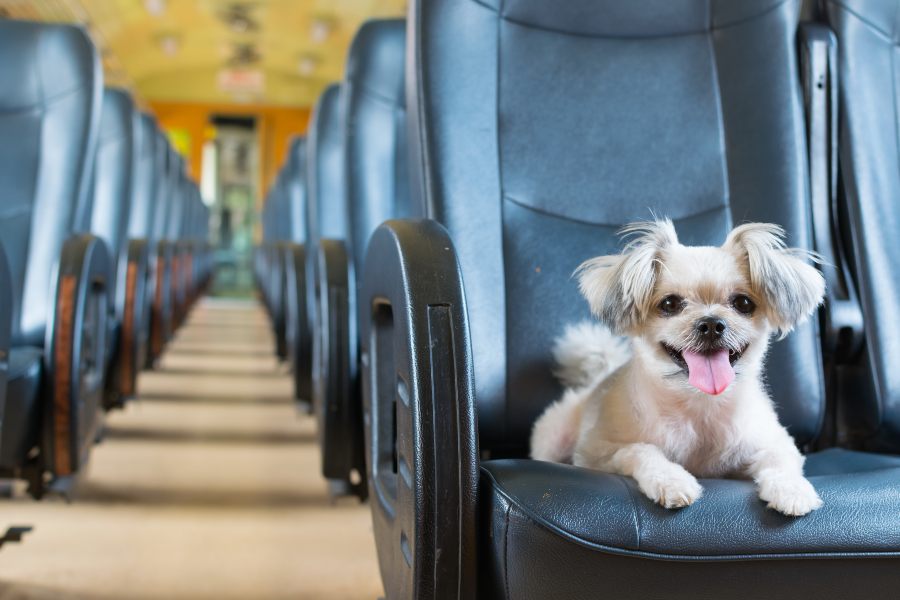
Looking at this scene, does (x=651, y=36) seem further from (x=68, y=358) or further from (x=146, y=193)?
(x=146, y=193)

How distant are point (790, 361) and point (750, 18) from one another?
54cm

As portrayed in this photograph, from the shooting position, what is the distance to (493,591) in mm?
930

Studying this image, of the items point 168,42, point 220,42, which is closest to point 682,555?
point 168,42

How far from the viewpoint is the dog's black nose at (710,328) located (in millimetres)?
1069

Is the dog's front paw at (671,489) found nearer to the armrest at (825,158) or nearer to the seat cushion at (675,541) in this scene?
the seat cushion at (675,541)

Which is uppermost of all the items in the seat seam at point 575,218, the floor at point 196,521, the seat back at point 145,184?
the seat back at point 145,184

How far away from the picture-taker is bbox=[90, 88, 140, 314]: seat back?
9.55 feet

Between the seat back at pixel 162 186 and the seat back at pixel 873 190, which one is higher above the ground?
the seat back at pixel 162 186

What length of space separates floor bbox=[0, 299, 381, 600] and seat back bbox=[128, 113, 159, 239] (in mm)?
907

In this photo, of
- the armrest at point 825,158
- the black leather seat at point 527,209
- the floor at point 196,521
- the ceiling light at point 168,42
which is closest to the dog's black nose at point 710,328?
the black leather seat at point 527,209

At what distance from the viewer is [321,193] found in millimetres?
2848

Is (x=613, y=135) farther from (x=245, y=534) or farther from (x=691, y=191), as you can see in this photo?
(x=245, y=534)

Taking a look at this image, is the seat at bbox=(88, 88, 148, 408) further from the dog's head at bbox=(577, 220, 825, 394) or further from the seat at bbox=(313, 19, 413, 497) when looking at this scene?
the dog's head at bbox=(577, 220, 825, 394)

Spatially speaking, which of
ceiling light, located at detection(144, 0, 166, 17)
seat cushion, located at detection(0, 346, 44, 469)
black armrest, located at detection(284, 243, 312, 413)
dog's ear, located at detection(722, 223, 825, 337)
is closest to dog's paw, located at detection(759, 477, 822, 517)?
dog's ear, located at detection(722, 223, 825, 337)
